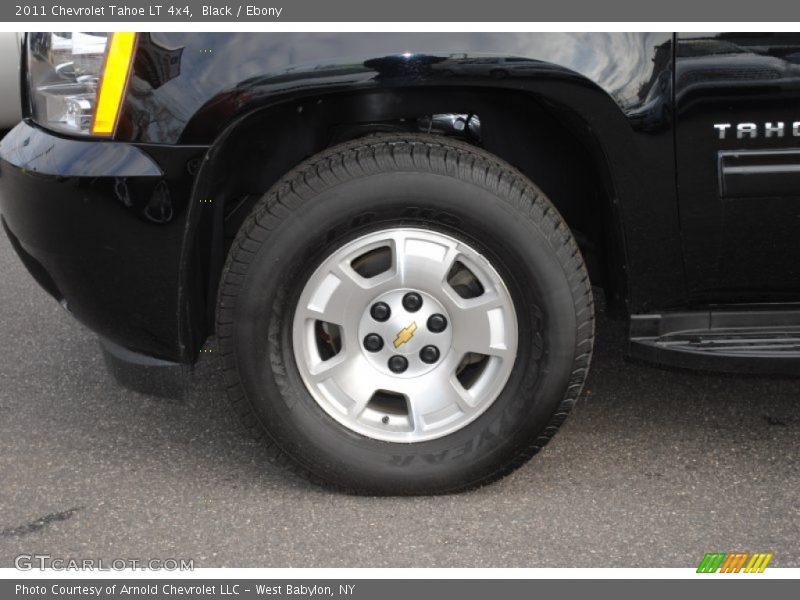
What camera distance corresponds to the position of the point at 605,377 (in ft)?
12.3

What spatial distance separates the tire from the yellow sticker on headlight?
42 centimetres

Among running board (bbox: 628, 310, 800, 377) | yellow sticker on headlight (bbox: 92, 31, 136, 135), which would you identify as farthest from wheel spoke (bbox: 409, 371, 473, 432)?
yellow sticker on headlight (bbox: 92, 31, 136, 135)

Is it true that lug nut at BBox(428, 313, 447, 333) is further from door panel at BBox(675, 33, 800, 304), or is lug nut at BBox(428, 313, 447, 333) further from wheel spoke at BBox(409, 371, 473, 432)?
door panel at BBox(675, 33, 800, 304)

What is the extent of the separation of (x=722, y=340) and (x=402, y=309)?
2.74 ft

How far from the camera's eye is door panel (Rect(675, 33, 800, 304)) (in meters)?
2.60

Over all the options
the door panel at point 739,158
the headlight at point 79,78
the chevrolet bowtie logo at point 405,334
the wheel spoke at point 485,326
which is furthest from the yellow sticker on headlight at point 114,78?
the door panel at point 739,158

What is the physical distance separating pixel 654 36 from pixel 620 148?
0.89 feet

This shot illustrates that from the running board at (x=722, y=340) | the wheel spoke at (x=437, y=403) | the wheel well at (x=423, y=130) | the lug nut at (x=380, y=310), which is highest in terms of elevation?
the wheel well at (x=423, y=130)

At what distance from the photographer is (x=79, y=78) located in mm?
2789

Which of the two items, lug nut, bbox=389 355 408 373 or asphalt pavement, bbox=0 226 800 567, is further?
lug nut, bbox=389 355 408 373

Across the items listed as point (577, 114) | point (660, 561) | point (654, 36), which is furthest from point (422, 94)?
point (660, 561)

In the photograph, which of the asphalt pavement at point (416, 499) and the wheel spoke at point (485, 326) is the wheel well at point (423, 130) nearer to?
the wheel spoke at point (485, 326)

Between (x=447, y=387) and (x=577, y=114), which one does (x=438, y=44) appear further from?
(x=447, y=387)

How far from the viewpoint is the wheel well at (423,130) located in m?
2.79
